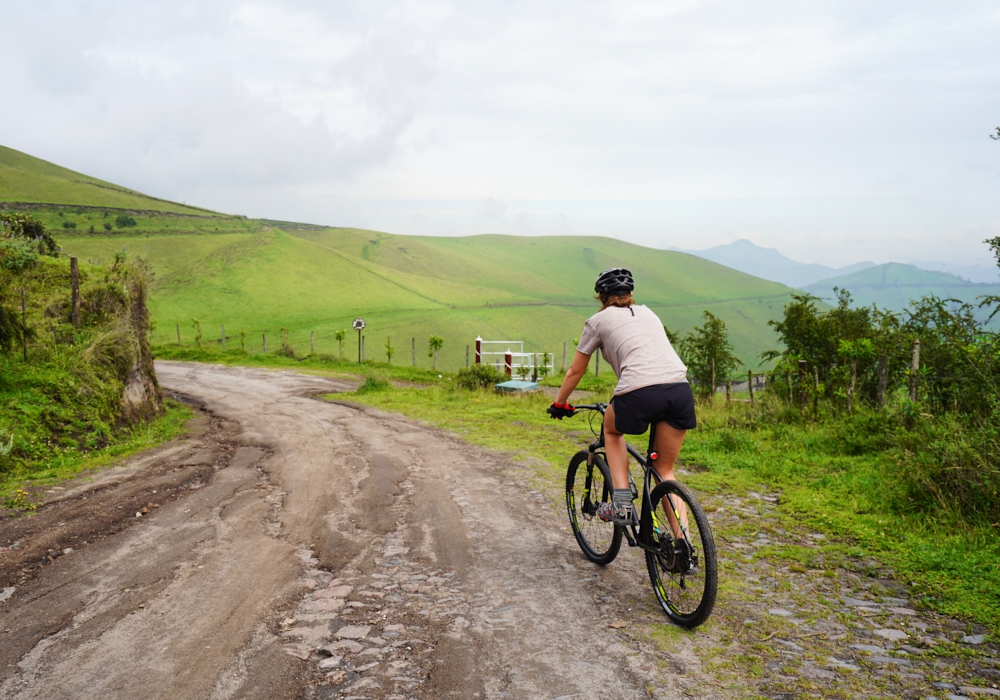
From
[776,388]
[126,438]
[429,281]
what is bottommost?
[126,438]

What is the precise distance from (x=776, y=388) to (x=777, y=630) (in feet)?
33.0

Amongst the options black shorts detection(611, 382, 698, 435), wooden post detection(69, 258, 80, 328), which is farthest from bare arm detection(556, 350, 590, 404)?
wooden post detection(69, 258, 80, 328)

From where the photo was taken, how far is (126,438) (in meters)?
10.6

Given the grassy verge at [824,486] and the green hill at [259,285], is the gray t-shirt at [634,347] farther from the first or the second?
the green hill at [259,285]

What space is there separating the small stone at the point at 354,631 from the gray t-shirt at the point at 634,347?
2.29m

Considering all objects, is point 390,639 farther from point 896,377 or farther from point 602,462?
point 896,377

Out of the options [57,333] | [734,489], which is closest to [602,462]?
[734,489]

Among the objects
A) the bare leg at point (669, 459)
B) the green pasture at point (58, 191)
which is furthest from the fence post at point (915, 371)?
the green pasture at point (58, 191)

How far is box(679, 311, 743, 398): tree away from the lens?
1694cm

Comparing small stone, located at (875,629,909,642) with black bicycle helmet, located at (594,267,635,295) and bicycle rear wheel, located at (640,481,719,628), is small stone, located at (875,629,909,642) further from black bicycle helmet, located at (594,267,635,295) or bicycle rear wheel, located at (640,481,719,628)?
black bicycle helmet, located at (594,267,635,295)

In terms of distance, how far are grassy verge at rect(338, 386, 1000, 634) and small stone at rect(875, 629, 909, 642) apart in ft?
1.71

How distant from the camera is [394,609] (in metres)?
3.98

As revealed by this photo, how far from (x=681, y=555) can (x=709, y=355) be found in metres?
14.5

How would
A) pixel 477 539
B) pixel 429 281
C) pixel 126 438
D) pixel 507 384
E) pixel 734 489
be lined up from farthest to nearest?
pixel 429 281, pixel 507 384, pixel 126 438, pixel 734 489, pixel 477 539
